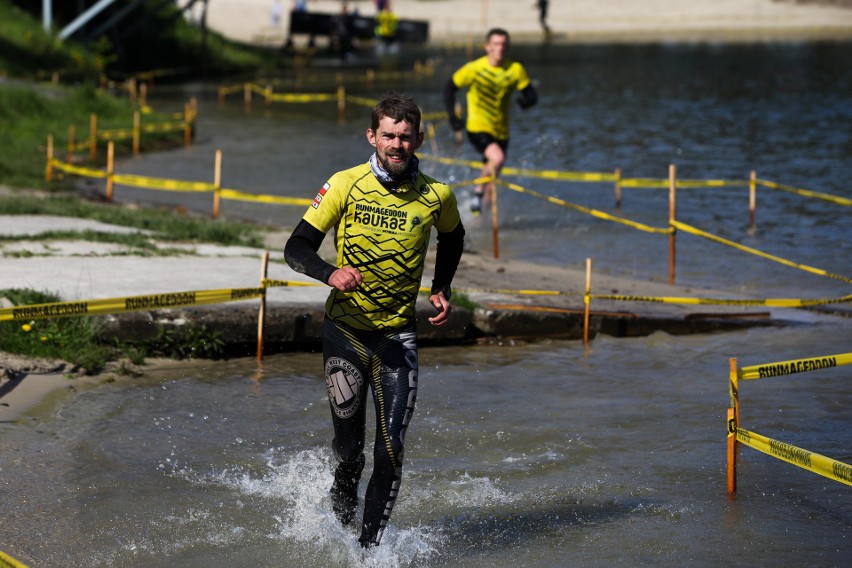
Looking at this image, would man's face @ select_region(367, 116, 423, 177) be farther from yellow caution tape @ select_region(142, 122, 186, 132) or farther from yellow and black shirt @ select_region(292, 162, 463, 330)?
yellow caution tape @ select_region(142, 122, 186, 132)

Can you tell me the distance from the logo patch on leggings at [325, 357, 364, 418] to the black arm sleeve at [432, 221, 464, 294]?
0.60 meters

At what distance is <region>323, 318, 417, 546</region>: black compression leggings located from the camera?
6.02m

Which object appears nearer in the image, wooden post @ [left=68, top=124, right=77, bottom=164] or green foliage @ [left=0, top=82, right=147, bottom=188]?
green foliage @ [left=0, top=82, right=147, bottom=188]

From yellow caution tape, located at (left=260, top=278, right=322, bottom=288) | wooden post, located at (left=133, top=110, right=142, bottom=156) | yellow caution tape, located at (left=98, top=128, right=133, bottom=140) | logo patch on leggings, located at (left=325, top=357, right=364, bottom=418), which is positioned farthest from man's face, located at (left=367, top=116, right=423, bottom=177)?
wooden post, located at (left=133, top=110, right=142, bottom=156)

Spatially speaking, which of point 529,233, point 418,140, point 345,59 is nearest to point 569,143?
point 529,233

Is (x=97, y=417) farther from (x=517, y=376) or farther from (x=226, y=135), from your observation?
(x=226, y=135)

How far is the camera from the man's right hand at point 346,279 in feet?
18.4

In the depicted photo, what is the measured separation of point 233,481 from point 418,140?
2579 mm

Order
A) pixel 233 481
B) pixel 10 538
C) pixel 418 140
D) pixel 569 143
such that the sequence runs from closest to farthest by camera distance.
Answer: pixel 418 140, pixel 10 538, pixel 233 481, pixel 569 143

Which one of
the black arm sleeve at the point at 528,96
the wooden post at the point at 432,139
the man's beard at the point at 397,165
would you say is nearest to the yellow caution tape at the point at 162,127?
the wooden post at the point at 432,139

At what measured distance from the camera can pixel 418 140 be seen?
19.4 feet

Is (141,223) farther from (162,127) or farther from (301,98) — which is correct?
(301,98)

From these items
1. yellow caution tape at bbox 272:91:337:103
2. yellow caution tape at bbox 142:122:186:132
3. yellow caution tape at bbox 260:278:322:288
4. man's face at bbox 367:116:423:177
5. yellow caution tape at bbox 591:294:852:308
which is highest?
yellow caution tape at bbox 272:91:337:103

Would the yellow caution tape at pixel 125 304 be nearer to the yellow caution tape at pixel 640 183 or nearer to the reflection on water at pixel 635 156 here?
the reflection on water at pixel 635 156
